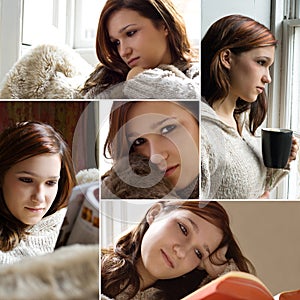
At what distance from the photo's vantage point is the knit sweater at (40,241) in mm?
A: 1642

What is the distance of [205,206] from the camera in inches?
63.1

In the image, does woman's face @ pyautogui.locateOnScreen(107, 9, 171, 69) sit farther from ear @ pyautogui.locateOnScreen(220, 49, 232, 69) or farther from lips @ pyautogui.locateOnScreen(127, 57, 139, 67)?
ear @ pyautogui.locateOnScreen(220, 49, 232, 69)

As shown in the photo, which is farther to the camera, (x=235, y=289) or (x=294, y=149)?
(x=294, y=149)

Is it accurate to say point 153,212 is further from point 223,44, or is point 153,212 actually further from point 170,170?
point 223,44

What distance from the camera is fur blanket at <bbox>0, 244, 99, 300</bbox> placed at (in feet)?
5.20

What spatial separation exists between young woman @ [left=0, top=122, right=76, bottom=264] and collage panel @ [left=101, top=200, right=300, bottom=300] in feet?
0.44

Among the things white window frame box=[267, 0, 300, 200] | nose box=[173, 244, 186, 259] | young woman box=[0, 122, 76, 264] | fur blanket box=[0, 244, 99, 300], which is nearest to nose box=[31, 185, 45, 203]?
young woman box=[0, 122, 76, 264]

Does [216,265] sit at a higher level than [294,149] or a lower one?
lower

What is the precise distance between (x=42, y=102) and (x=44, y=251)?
0.39 metres

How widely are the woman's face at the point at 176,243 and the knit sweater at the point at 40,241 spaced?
0.23m

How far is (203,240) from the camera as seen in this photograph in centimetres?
162

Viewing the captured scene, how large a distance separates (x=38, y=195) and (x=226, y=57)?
600 mm

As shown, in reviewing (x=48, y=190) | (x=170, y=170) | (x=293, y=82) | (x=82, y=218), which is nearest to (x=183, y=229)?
(x=170, y=170)

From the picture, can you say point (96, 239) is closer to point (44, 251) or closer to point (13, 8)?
point (44, 251)
